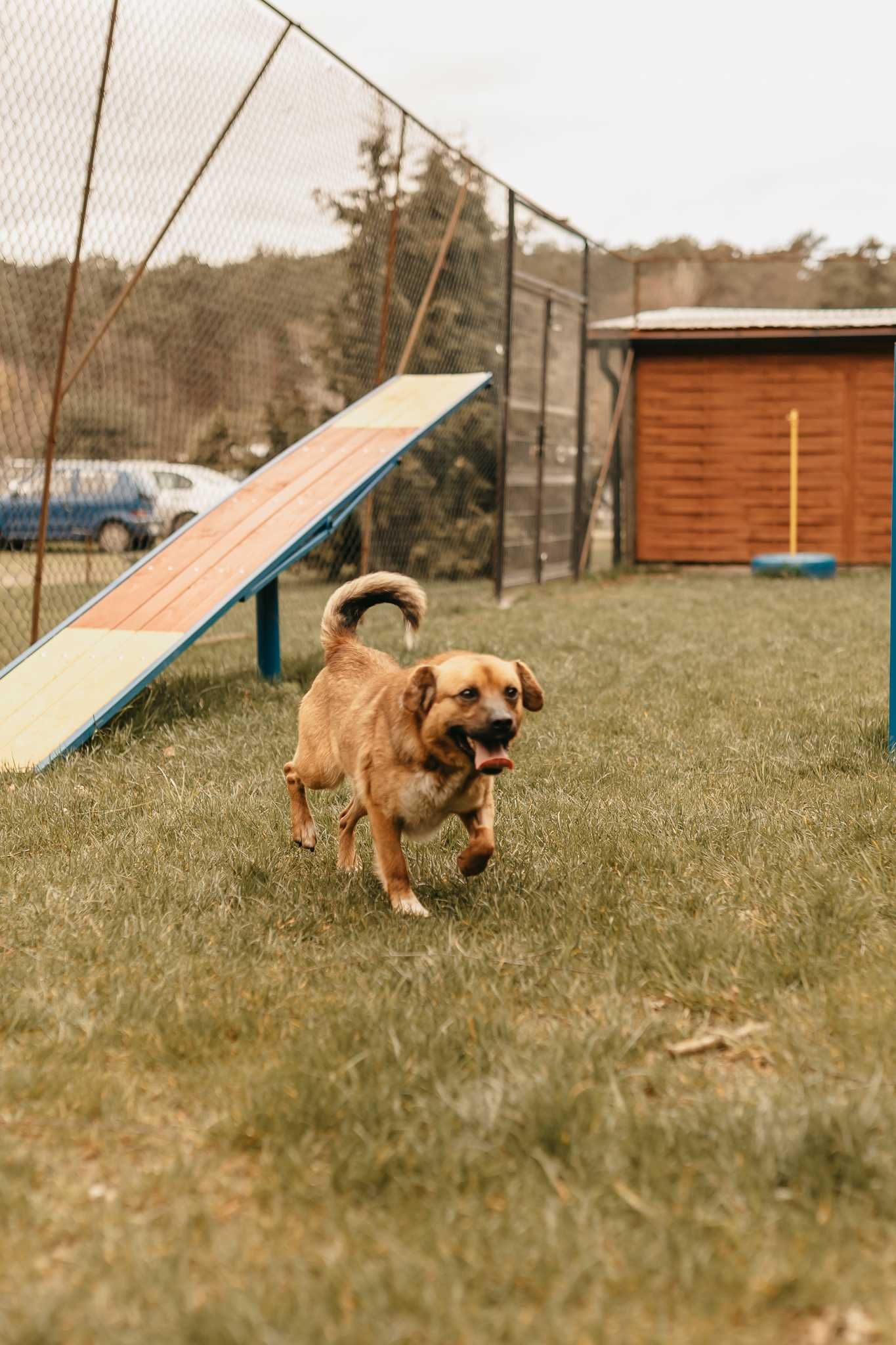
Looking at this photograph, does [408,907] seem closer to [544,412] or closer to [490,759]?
[490,759]

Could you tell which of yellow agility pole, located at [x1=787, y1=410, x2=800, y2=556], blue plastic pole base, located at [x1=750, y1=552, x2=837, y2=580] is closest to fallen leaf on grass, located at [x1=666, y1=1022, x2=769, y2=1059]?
blue plastic pole base, located at [x1=750, y1=552, x2=837, y2=580]

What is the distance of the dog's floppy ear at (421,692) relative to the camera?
136 inches

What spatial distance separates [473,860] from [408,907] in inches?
8.7

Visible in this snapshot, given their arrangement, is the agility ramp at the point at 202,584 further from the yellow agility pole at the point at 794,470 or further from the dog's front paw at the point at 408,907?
the yellow agility pole at the point at 794,470

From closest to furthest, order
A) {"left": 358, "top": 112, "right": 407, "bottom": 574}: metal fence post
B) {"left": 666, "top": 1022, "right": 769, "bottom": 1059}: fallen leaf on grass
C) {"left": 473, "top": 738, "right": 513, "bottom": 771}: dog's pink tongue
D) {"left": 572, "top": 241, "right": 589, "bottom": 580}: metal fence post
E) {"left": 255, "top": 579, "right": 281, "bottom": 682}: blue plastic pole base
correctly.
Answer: {"left": 666, "top": 1022, "right": 769, "bottom": 1059}: fallen leaf on grass → {"left": 473, "top": 738, "right": 513, "bottom": 771}: dog's pink tongue → {"left": 255, "top": 579, "right": 281, "bottom": 682}: blue plastic pole base → {"left": 358, "top": 112, "right": 407, "bottom": 574}: metal fence post → {"left": 572, "top": 241, "right": 589, "bottom": 580}: metal fence post

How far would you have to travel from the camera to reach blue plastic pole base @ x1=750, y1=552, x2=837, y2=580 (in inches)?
564

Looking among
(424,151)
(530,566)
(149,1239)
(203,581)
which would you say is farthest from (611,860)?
(424,151)

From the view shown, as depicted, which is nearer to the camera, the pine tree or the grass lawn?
the grass lawn

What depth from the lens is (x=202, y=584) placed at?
6473 mm

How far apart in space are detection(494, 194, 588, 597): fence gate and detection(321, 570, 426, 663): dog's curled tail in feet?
25.0

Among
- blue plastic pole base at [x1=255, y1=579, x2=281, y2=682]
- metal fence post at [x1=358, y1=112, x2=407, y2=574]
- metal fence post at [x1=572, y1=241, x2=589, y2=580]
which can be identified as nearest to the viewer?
blue plastic pole base at [x1=255, y1=579, x2=281, y2=682]

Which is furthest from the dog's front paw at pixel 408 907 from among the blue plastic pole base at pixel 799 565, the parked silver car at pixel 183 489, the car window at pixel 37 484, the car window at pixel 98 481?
the blue plastic pole base at pixel 799 565

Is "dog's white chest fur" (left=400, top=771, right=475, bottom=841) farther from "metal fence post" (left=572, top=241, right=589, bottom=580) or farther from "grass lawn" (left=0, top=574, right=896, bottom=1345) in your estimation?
"metal fence post" (left=572, top=241, right=589, bottom=580)

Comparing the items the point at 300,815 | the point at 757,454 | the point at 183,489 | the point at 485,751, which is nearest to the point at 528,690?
the point at 485,751
